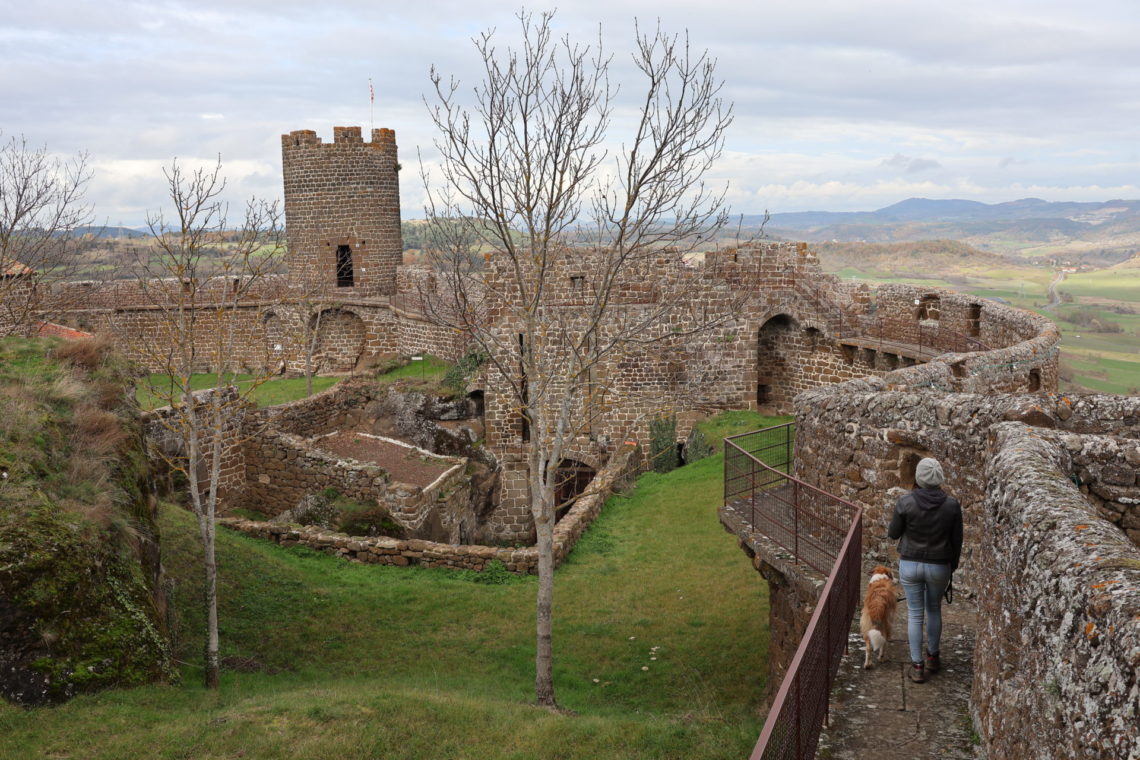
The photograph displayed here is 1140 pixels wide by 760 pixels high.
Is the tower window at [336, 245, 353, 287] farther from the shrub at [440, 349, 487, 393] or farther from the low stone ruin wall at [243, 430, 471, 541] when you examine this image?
the low stone ruin wall at [243, 430, 471, 541]

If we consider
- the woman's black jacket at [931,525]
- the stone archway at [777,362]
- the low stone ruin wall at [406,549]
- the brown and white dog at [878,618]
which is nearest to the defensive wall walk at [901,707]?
the brown and white dog at [878,618]

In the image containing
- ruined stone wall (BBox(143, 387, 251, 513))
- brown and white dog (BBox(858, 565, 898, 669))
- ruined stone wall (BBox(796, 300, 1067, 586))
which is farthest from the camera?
ruined stone wall (BBox(143, 387, 251, 513))

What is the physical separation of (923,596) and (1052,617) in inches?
110

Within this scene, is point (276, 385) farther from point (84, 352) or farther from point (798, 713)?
point (798, 713)

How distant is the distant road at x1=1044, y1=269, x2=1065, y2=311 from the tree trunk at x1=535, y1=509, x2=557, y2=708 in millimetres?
60535

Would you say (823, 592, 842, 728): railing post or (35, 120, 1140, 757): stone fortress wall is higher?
(35, 120, 1140, 757): stone fortress wall

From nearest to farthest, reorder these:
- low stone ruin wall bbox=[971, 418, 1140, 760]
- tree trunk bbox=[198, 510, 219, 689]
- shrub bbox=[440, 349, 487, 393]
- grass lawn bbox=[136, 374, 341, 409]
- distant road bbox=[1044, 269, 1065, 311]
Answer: low stone ruin wall bbox=[971, 418, 1140, 760], tree trunk bbox=[198, 510, 219, 689], shrub bbox=[440, 349, 487, 393], grass lawn bbox=[136, 374, 341, 409], distant road bbox=[1044, 269, 1065, 311]

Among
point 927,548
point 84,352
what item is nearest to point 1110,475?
point 927,548

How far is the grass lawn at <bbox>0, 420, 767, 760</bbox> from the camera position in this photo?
721 cm

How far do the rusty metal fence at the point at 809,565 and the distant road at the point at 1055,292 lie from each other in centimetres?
5895

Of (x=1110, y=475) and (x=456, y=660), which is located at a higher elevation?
(x=1110, y=475)

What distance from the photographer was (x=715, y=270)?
843 inches

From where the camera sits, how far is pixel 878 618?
6719 millimetres

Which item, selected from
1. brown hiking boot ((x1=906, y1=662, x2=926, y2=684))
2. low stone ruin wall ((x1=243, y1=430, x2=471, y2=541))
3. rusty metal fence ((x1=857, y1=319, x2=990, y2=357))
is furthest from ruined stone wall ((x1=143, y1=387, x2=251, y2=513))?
rusty metal fence ((x1=857, y1=319, x2=990, y2=357))
